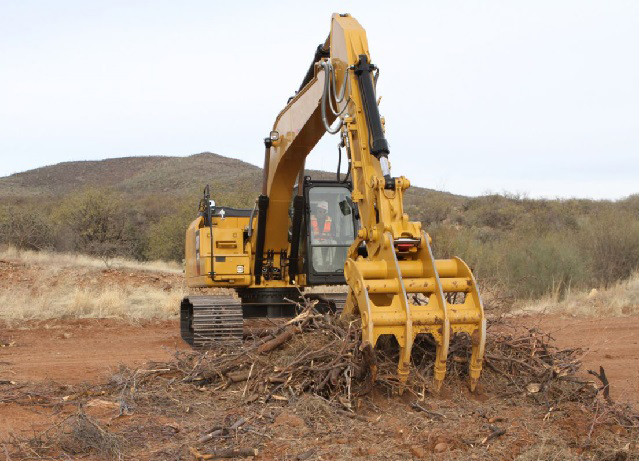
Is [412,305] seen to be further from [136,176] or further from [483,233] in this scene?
[136,176]

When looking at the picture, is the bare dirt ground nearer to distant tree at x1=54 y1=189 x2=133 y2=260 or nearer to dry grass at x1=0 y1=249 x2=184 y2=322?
dry grass at x1=0 y1=249 x2=184 y2=322

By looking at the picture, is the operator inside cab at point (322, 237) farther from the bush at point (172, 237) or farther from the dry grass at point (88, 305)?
the bush at point (172, 237)

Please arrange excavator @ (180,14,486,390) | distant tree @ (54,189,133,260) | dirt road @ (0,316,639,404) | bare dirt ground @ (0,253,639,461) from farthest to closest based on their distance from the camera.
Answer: distant tree @ (54,189,133,260) → dirt road @ (0,316,639,404) → excavator @ (180,14,486,390) → bare dirt ground @ (0,253,639,461)

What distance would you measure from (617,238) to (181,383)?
15873 millimetres

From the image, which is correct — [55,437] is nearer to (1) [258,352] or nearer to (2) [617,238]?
(1) [258,352]

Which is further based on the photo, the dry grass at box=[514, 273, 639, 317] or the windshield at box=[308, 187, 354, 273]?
the dry grass at box=[514, 273, 639, 317]

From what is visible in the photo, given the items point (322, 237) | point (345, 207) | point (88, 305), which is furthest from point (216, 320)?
point (88, 305)

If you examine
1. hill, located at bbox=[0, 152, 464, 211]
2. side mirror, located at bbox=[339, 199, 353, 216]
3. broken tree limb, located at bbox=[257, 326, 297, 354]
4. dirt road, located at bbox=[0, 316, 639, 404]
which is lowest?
dirt road, located at bbox=[0, 316, 639, 404]

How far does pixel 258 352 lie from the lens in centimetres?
692

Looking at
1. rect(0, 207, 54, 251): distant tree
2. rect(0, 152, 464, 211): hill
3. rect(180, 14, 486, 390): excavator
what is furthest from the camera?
rect(0, 152, 464, 211): hill

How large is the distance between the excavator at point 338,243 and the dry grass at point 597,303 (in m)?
5.27

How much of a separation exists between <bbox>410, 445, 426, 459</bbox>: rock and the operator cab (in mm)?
5281

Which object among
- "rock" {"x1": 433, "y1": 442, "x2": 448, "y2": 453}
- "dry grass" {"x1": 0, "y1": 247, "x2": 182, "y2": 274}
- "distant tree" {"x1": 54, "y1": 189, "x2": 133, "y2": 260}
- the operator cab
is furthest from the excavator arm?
"distant tree" {"x1": 54, "y1": 189, "x2": 133, "y2": 260}

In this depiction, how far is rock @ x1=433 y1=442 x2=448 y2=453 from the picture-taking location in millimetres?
5137
